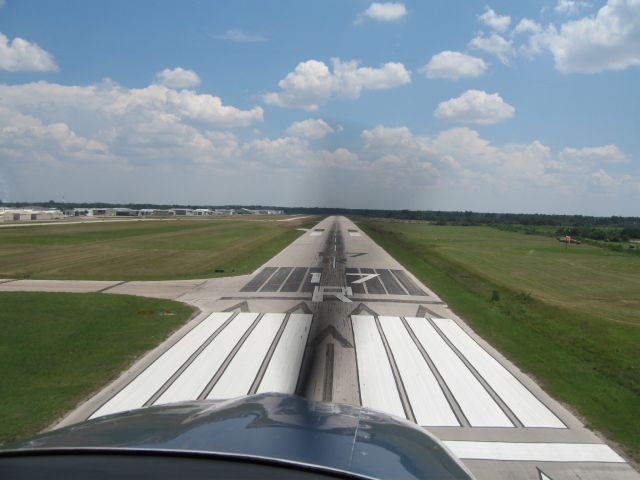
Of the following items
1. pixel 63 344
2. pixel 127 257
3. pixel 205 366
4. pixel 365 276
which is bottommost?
pixel 63 344

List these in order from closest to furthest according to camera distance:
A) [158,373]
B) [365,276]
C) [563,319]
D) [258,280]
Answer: [158,373] → [563,319] → [258,280] → [365,276]

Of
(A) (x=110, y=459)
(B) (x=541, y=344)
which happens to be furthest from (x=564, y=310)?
(A) (x=110, y=459)

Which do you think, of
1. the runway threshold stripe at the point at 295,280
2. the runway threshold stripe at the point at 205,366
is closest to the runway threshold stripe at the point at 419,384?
the runway threshold stripe at the point at 205,366

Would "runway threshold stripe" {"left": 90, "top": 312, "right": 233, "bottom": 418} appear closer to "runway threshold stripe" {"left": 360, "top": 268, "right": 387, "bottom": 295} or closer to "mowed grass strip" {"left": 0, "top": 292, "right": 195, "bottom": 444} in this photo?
"mowed grass strip" {"left": 0, "top": 292, "right": 195, "bottom": 444}

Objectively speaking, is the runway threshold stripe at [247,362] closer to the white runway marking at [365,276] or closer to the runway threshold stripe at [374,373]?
the runway threshold stripe at [374,373]

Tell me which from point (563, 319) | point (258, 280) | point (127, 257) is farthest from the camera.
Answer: point (127, 257)

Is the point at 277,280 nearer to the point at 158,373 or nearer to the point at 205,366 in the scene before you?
the point at 205,366

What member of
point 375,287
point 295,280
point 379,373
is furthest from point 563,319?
point 295,280
